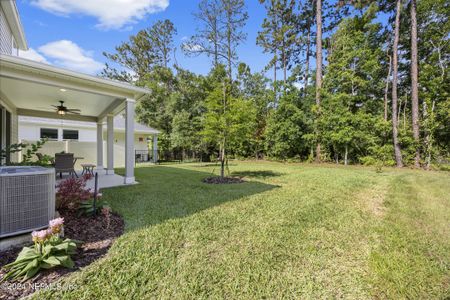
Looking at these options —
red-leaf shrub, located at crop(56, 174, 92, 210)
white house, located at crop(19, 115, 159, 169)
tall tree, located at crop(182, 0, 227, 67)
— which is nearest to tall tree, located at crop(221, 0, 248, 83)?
tall tree, located at crop(182, 0, 227, 67)

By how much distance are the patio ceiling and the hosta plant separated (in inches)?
161

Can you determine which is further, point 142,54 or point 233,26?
point 142,54

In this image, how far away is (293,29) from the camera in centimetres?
1778

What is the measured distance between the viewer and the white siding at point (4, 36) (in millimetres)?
6071

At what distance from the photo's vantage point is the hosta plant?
192cm

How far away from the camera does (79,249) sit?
2416 millimetres

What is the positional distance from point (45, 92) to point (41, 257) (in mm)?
6154

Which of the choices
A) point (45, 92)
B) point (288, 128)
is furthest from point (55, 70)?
point (288, 128)

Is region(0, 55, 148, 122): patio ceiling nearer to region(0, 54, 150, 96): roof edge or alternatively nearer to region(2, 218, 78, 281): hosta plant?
region(0, 54, 150, 96): roof edge

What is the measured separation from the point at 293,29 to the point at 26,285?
21199 mm

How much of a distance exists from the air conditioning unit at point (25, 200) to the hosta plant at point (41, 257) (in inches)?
19.1

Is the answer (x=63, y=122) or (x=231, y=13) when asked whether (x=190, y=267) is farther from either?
(x=231, y=13)

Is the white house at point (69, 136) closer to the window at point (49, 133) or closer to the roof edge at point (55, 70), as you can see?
the window at point (49, 133)

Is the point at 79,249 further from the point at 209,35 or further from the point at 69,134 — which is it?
the point at 209,35
